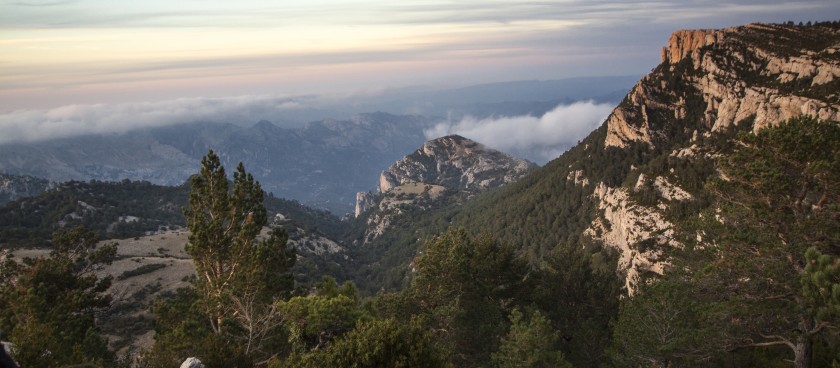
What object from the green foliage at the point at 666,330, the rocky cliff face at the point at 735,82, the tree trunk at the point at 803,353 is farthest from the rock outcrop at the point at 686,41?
the tree trunk at the point at 803,353

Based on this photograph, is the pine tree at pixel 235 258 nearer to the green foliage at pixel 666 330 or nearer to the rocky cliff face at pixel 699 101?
the green foliage at pixel 666 330

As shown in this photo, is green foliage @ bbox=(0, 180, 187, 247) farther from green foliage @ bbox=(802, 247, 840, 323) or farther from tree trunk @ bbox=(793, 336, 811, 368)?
green foliage @ bbox=(802, 247, 840, 323)

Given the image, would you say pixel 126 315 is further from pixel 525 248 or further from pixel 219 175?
pixel 525 248

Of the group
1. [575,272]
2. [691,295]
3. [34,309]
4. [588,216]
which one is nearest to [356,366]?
[691,295]

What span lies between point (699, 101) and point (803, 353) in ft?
416

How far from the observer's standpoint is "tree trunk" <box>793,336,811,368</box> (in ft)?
64.0

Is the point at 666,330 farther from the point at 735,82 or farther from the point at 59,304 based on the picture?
the point at 735,82

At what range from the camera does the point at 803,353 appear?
1988cm

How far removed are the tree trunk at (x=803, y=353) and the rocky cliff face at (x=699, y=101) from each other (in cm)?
5272

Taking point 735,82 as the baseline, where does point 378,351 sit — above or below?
below

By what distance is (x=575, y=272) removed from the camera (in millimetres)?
44531

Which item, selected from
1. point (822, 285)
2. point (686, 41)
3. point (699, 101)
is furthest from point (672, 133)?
point (822, 285)

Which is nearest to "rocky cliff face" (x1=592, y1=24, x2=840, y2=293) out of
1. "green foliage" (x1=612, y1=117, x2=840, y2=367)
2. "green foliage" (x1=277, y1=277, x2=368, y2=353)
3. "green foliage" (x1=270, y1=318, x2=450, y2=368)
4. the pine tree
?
"green foliage" (x1=612, y1=117, x2=840, y2=367)

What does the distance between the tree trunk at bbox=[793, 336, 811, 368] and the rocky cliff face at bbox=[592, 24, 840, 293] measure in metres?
52.7
